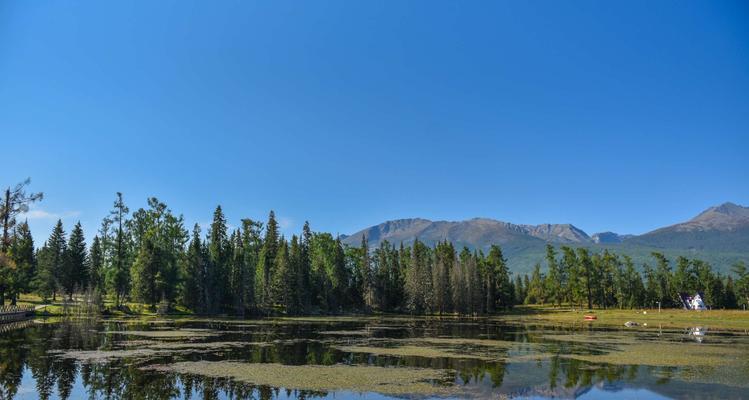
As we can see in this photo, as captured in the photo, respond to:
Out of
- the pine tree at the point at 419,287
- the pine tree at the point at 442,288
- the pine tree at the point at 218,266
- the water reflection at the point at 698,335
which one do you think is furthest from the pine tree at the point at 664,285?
the pine tree at the point at 218,266

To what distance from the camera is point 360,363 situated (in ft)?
112

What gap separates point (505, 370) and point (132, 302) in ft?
267

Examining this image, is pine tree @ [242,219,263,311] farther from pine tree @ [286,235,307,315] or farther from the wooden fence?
the wooden fence

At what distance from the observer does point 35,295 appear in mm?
101688

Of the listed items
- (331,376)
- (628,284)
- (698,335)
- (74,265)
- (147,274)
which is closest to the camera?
(331,376)

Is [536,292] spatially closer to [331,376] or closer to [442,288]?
[442,288]

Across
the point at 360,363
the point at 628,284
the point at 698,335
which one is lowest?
the point at 698,335

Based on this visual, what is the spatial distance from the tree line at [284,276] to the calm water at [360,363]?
29101mm

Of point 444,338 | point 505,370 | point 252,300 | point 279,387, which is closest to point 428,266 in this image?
point 252,300

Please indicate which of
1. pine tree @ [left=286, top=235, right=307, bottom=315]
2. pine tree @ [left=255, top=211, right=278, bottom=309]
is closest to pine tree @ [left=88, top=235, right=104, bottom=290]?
pine tree @ [left=255, top=211, right=278, bottom=309]

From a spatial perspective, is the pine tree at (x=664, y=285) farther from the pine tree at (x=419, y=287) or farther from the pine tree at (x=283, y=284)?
the pine tree at (x=283, y=284)

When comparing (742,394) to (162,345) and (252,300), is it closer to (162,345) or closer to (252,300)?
(162,345)

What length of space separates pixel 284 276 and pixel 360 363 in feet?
242

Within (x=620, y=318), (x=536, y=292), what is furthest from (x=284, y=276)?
(x=536, y=292)
